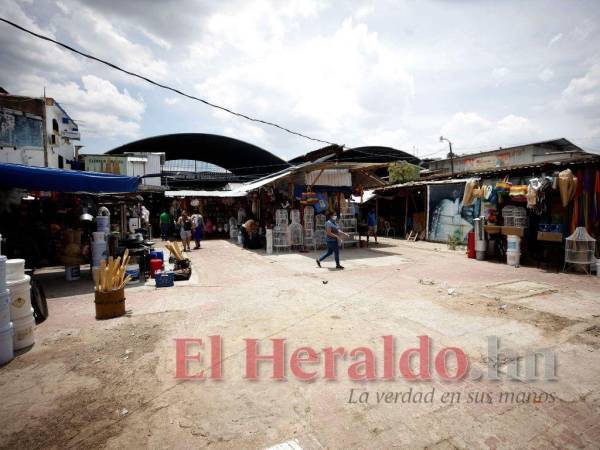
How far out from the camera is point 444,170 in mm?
31625

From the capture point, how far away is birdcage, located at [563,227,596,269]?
29.7 ft

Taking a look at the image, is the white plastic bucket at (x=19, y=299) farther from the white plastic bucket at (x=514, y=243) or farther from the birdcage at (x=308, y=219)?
the white plastic bucket at (x=514, y=243)

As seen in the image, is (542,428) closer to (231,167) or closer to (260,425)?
(260,425)

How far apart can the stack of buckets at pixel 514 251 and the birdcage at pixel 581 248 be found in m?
1.26

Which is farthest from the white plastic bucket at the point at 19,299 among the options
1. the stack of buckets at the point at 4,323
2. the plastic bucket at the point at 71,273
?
the plastic bucket at the point at 71,273

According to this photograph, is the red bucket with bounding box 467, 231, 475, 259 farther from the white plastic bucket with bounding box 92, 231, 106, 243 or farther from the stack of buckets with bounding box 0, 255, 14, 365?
the stack of buckets with bounding box 0, 255, 14, 365

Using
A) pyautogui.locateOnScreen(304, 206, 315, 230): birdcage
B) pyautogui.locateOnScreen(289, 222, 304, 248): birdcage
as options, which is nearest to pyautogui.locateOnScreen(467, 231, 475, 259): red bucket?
pyautogui.locateOnScreen(304, 206, 315, 230): birdcage

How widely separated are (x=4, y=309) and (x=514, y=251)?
1247 cm

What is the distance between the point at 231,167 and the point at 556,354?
36.6m

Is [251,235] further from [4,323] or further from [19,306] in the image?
[4,323]

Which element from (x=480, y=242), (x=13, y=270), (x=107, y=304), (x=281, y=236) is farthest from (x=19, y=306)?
(x=480, y=242)

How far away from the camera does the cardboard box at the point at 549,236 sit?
9883 millimetres

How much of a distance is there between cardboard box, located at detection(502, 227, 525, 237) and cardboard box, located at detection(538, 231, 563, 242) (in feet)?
1.64

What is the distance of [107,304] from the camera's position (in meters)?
5.57
